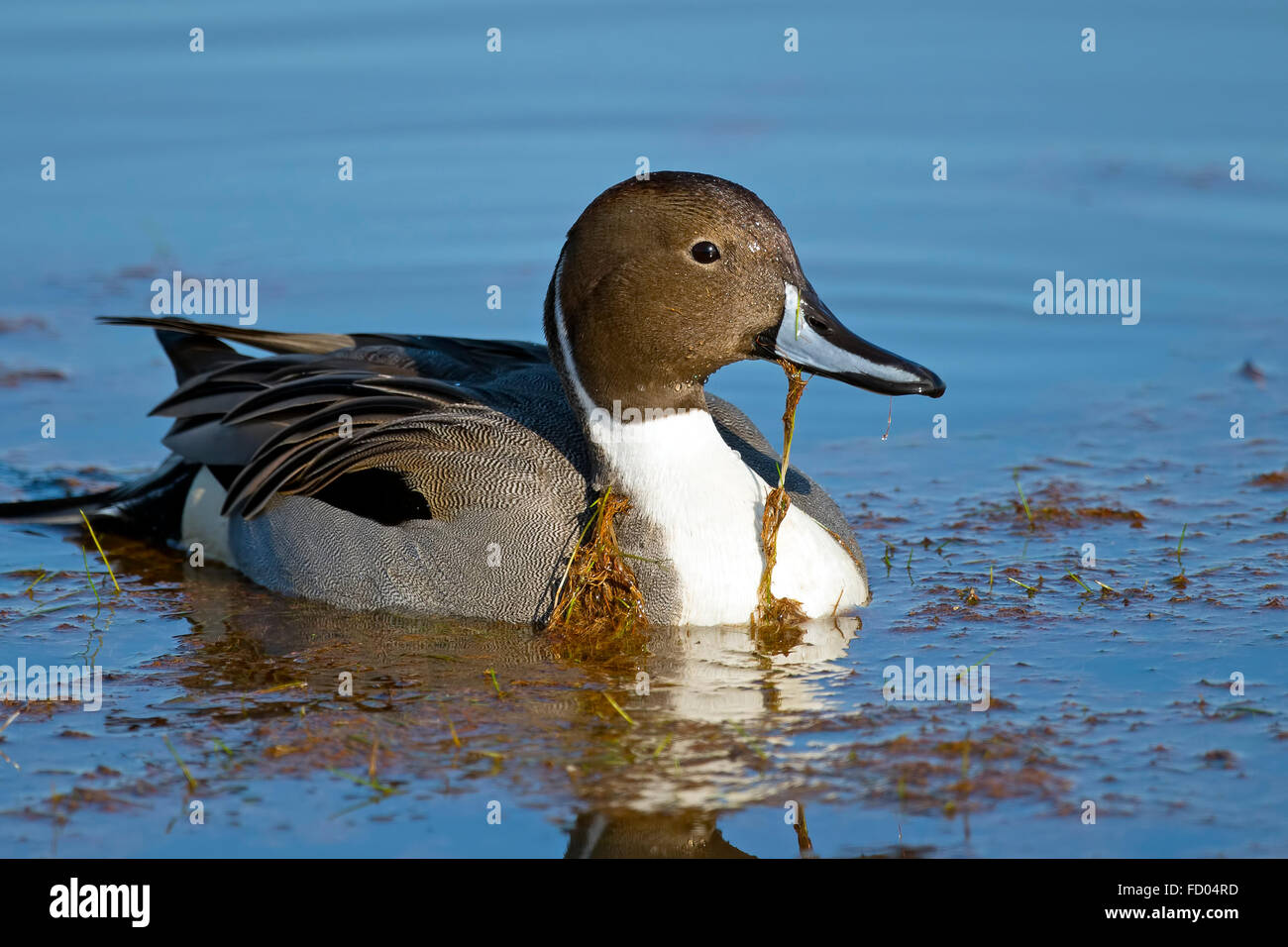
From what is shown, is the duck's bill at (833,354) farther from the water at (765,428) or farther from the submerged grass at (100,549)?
the submerged grass at (100,549)

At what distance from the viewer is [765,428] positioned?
→ 29.6ft

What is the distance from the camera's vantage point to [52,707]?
5.95 metres

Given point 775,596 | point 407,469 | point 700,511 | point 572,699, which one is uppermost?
point 407,469

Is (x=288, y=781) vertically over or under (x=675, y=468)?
under

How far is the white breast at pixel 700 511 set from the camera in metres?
6.34

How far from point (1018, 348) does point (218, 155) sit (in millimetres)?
5694

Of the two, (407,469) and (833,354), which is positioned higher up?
(833,354)

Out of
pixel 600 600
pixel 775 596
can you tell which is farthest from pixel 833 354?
pixel 600 600

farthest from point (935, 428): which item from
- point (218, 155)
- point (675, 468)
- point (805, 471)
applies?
point (218, 155)

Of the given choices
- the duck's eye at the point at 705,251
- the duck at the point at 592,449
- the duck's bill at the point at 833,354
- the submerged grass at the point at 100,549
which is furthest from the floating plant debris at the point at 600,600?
the submerged grass at the point at 100,549

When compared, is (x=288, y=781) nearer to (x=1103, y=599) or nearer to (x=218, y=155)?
(x=1103, y=599)

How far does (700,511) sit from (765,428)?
8.92ft

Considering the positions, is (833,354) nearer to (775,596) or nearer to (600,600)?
(775,596)

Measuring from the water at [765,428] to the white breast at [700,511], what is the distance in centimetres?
20
